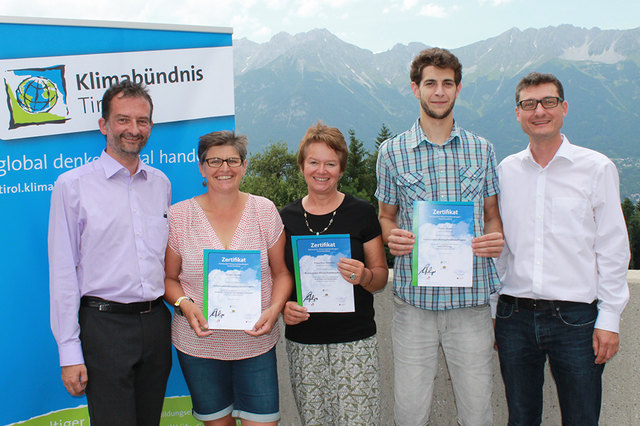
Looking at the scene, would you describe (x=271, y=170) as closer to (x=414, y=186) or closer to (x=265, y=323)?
(x=414, y=186)

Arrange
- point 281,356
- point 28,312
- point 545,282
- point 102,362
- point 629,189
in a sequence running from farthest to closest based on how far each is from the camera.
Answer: point 629,189, point 281,356, point 28,312, point 545,282, point 102,362

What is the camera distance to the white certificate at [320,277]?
2756 mm

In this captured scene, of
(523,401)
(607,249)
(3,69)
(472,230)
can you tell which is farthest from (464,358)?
(3,69)

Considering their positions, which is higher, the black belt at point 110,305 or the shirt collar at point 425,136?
the shirt collar at point 425,136

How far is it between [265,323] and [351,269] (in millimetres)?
569

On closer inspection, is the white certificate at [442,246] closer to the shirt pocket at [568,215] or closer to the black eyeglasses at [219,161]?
the shirt pocket at [568,215]

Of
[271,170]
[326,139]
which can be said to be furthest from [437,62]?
[271,170]

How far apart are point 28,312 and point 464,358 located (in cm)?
287

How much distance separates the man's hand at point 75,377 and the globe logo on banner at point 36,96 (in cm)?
163

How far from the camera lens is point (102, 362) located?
2631mm

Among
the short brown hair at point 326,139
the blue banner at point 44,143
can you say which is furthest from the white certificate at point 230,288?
the blue banner at point 44,143

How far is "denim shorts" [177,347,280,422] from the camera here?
9.09ft

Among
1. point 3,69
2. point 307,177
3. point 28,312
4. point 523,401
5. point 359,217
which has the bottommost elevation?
point 523,401

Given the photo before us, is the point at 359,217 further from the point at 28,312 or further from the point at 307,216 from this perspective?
the point at 28,312
